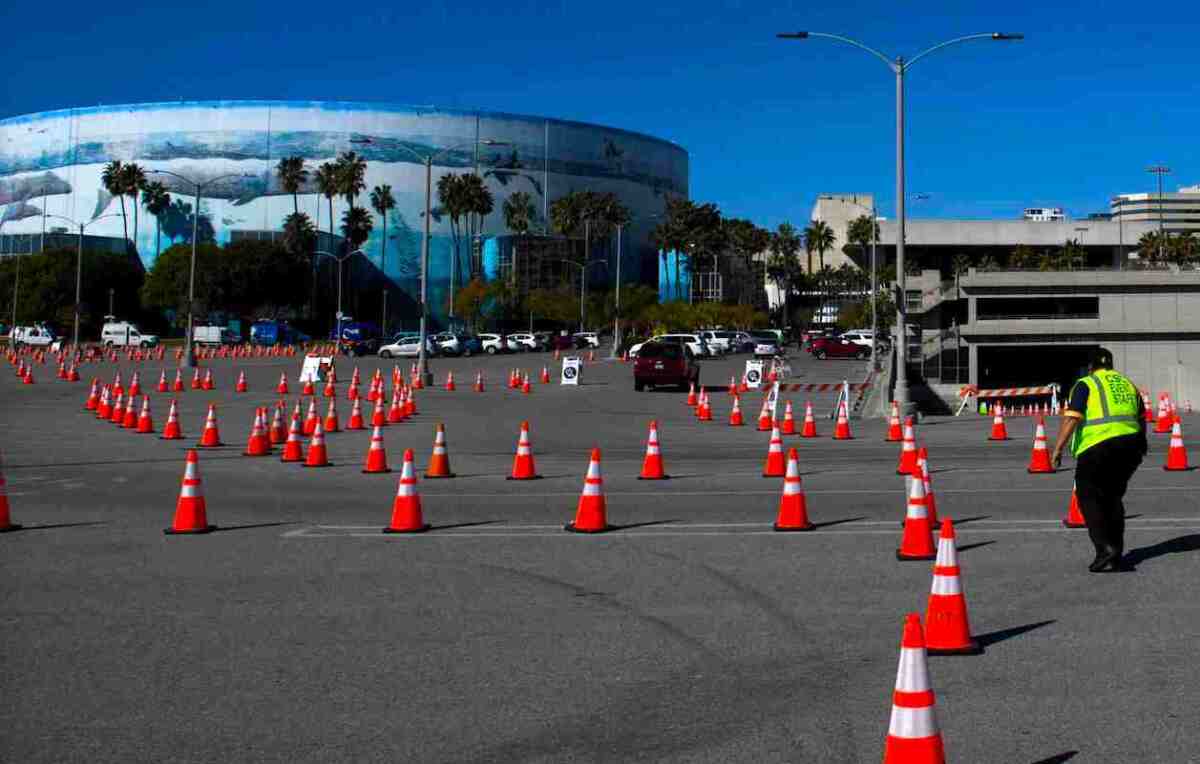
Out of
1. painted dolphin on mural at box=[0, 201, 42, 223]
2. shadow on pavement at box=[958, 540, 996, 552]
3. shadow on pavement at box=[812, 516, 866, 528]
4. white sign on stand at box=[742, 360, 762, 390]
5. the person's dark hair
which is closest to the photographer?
the person's dark hair

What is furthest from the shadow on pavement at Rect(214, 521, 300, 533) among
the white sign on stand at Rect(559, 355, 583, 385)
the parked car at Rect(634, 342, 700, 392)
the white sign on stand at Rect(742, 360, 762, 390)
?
the white sign on stand at Rect(559, 355, 583, 385)

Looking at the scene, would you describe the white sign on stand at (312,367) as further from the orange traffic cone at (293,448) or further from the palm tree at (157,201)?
the palm tree at (157,201)

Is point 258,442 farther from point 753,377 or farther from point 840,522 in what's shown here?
point 753,377

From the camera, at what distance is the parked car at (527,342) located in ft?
333

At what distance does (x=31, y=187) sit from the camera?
575ft

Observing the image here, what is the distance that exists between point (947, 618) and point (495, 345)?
8989 cm

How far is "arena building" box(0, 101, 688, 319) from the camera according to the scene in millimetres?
161750

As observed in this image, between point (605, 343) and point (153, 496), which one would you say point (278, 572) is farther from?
point (605, 343)

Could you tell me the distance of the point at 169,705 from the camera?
22.4 ft

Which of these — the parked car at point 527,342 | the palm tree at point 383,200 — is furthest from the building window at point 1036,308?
the palm tree at point 383,200

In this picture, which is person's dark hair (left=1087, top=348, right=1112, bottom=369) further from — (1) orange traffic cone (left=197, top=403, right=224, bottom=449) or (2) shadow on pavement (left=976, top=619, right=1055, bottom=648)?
(1) orange traffic cone (left=197, top=403, right=224, bottom=449)

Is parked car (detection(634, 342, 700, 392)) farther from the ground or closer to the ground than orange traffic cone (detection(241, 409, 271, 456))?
farther from the ground

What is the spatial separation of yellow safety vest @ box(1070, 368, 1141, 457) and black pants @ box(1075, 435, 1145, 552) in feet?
0.23

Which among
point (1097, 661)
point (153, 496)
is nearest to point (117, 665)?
point (1097, 661)
